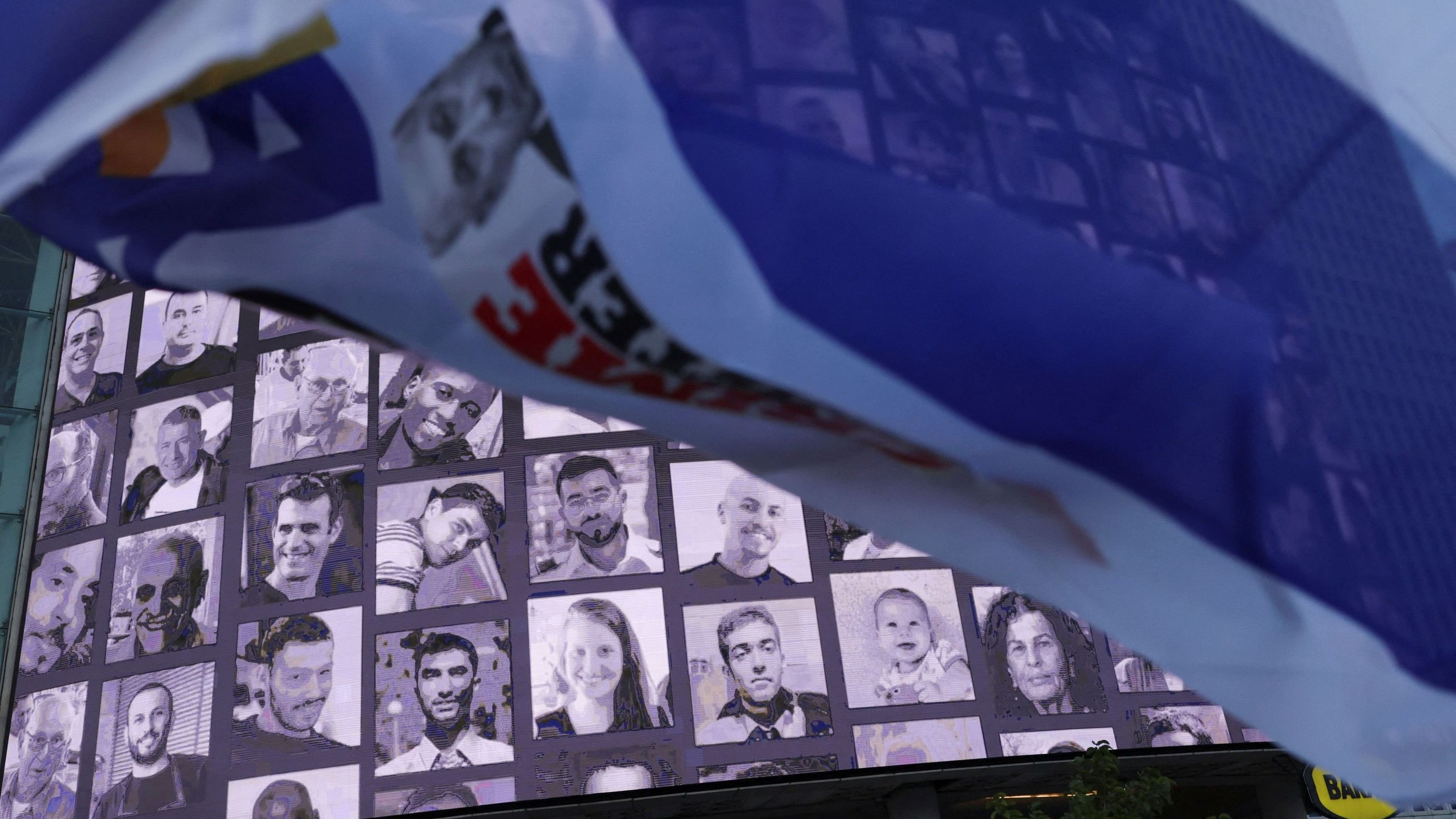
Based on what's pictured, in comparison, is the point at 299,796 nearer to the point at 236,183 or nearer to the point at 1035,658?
the point at 1035,658

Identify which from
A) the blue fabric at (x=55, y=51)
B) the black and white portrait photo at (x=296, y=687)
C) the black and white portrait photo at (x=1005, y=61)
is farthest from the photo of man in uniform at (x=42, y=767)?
the black and white portrait photo at (x=1005, y=61)

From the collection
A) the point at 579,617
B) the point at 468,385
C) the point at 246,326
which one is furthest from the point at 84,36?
the point at 246,326

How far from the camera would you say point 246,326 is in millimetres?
22875

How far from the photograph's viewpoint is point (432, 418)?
21.3 m

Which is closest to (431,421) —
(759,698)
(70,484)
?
(759,698)

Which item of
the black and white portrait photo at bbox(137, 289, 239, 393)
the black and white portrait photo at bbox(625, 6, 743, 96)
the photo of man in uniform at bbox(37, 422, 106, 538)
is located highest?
the black and white portrait photo at bbox(137, 289, 239, 393)

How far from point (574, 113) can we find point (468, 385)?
19080 millimetres

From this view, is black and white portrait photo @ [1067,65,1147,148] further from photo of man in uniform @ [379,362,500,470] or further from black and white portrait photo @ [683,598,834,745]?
photo of man in uniform @ [379,362,500,470]

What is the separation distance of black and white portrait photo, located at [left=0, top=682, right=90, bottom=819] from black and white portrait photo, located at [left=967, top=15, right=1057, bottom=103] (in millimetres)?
21019

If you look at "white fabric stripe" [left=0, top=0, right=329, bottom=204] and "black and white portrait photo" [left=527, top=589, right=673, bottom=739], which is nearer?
"white fabric stripe" [left=0, top=0, right=329, bottom=204]

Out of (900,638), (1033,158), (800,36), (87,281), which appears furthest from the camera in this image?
(87,281)

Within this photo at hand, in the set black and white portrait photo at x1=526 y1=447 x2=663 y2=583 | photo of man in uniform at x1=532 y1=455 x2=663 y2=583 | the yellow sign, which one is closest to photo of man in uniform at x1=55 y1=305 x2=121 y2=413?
black and white portrait photo at x1=526 y1=447 x2=663 y2=583

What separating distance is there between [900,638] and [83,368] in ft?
48.9

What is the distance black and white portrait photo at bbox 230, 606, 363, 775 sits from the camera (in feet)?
64.3
